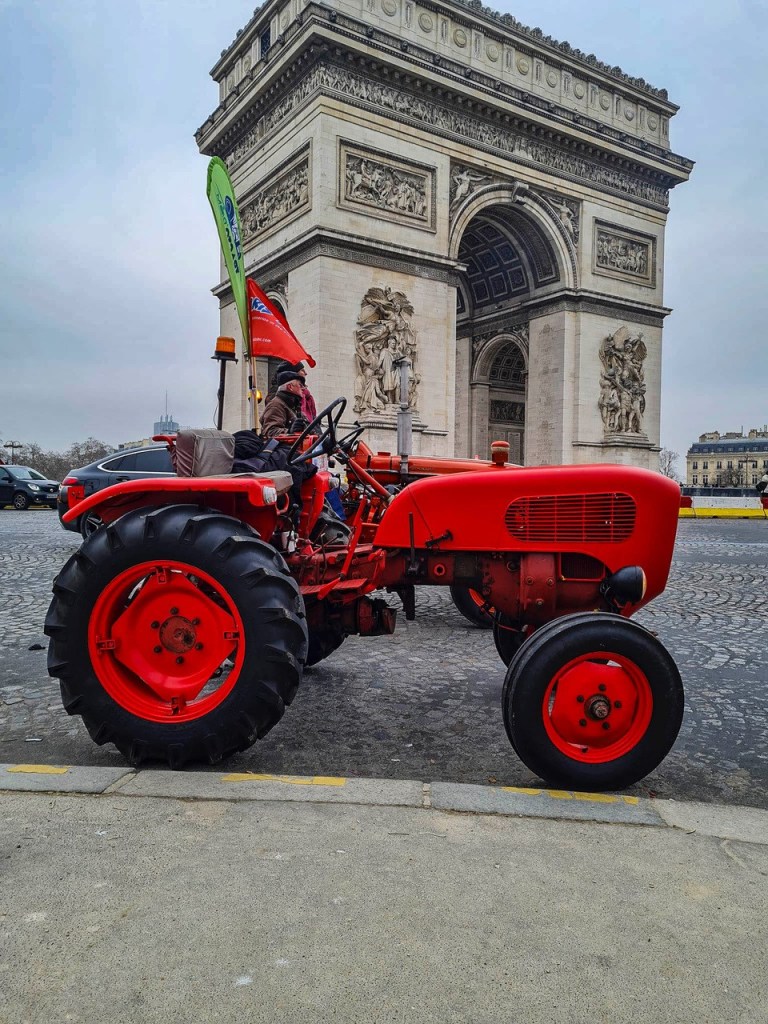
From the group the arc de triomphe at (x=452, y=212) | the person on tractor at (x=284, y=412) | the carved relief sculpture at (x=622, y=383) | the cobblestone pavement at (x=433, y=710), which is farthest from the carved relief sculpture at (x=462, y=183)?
the person on tractor at (x=284, y=412)

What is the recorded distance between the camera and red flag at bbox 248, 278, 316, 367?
10.0 metres

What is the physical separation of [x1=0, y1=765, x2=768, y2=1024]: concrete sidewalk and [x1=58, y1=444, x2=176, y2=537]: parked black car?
8.43m

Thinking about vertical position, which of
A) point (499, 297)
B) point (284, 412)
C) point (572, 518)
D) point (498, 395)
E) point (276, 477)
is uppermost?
point (499, 297)

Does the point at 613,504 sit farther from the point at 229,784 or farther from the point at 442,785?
the point at 229,784

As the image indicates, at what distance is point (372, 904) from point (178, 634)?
1422mm

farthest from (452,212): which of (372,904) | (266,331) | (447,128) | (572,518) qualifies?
(372,904)

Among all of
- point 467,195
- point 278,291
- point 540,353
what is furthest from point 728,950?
point 540,353

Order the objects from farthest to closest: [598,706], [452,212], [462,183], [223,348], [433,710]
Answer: [462,183]
[452,212]
[223,348]
[433,710]
[598,706]

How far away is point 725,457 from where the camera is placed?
352ft

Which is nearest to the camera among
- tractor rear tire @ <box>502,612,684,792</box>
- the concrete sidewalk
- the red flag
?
the concrete sidewalk

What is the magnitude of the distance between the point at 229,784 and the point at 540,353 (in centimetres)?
2303

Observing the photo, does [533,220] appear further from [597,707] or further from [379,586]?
[597,707]

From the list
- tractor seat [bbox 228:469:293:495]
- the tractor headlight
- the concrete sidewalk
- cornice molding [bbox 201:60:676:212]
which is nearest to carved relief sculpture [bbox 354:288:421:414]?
cornice molding [bbox 201:60:676:212]

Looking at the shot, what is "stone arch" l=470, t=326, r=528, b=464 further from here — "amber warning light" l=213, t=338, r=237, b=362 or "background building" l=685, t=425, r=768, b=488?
"background building" l=685, t=425, r=768, b=488
